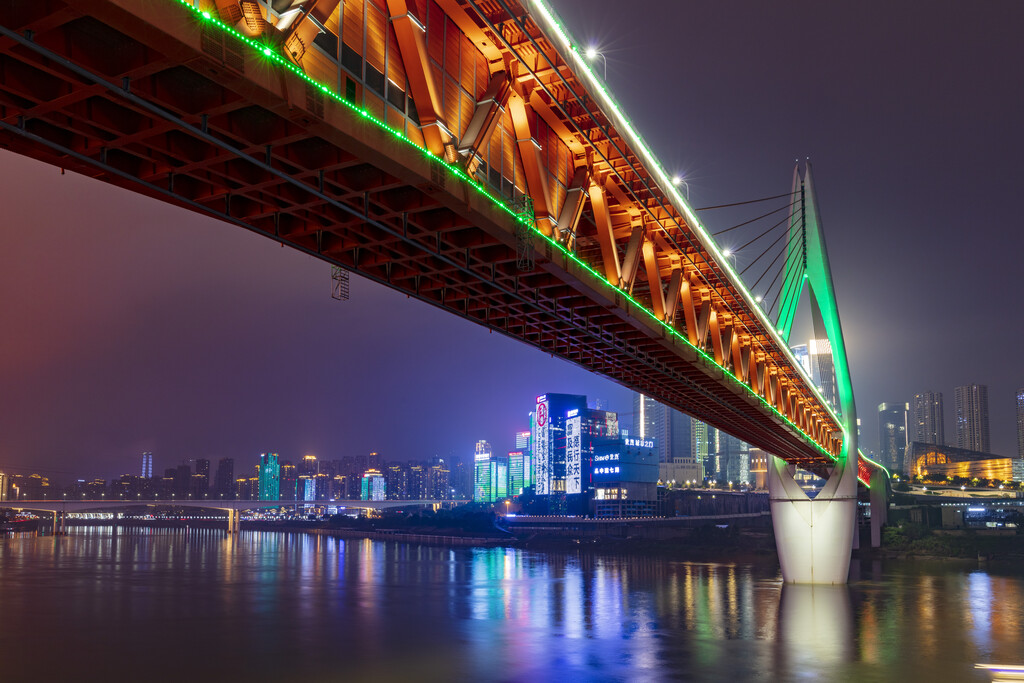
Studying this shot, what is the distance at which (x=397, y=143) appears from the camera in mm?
12430

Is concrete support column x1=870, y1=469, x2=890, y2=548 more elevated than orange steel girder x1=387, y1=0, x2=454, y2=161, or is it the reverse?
orange steel girder x1=387, y1=0, x2=454, y2=161

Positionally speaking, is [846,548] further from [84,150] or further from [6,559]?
[6,559]

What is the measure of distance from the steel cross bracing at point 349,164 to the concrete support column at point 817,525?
1305 inches

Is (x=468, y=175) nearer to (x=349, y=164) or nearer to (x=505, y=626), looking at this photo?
(x=349, y=164)

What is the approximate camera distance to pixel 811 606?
158 feet

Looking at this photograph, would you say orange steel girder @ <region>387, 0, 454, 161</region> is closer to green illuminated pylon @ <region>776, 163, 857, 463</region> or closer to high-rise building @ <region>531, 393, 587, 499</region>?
green illuminated pylon @ <region>776, 163, 857, 463</region>

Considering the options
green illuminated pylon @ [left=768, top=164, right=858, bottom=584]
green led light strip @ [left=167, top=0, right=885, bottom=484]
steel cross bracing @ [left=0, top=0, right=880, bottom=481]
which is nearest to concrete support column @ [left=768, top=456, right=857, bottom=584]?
green illuminated pylon @ [left=768, top=164, right=858, bottom=584]

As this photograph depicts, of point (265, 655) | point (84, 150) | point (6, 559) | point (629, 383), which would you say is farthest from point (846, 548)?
point (6, 559)

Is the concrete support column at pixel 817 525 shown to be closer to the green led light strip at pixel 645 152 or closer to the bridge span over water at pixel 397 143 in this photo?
the green led light strip at pixel 645 152

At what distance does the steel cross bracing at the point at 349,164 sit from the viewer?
9539mm

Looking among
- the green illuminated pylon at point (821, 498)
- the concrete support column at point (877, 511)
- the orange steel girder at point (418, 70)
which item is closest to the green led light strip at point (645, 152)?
the orange steel girder at point (418, 70)

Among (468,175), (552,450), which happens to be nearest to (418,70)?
(468,175)

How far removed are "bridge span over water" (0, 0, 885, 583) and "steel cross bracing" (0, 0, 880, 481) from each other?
0.12 feet

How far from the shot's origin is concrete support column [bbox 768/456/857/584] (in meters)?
56.7
